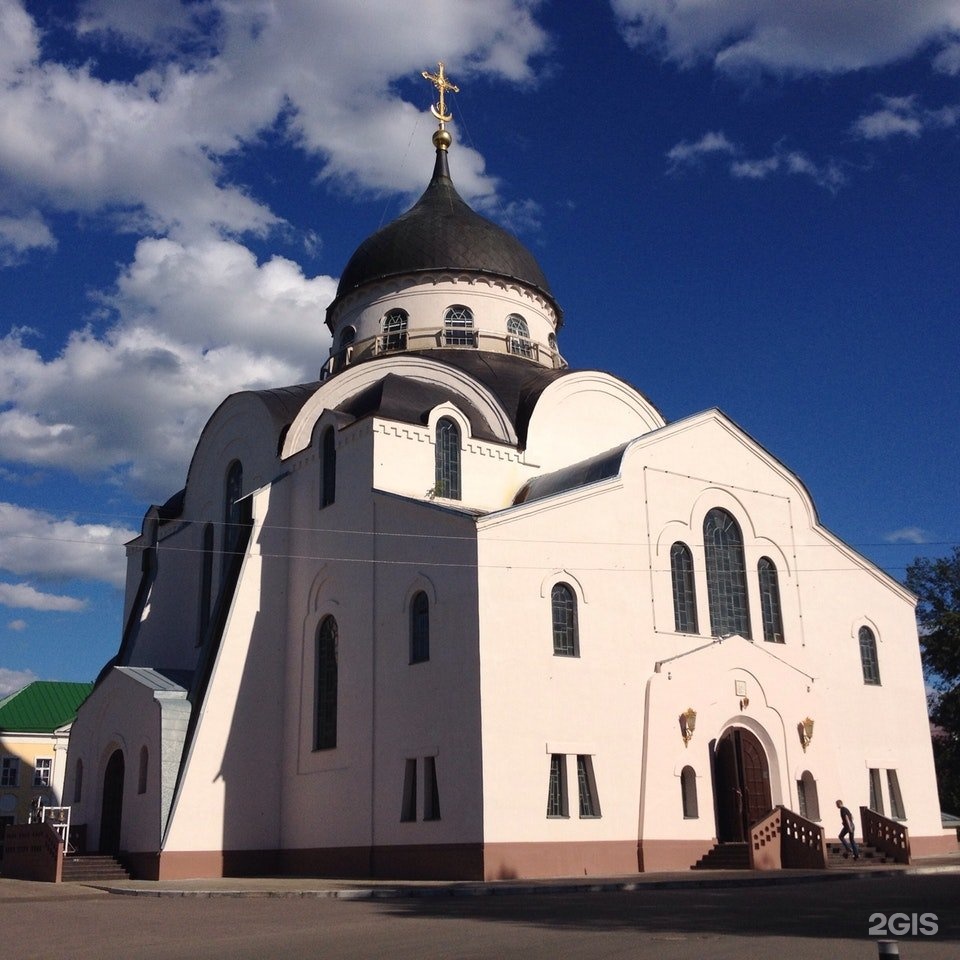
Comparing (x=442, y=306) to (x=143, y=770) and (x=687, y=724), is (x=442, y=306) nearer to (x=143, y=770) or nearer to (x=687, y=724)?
(x=687, y=724)

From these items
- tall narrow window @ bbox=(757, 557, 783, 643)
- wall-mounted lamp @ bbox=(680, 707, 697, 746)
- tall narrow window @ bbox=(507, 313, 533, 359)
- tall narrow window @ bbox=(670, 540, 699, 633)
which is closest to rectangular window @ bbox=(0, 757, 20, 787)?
tall narrow window @ bbox=(507, 313, 533, 359)

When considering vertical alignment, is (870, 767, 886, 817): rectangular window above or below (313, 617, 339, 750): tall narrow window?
below

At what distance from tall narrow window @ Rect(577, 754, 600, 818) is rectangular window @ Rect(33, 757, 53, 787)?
30.8m

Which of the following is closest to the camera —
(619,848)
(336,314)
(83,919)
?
(83,919)

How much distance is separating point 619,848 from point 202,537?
13.3 meters

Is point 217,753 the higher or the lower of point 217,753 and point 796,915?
the higher

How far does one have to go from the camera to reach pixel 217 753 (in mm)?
21453

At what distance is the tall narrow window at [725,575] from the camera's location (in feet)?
72.5

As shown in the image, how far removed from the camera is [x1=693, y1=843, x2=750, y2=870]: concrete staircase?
19.1 m

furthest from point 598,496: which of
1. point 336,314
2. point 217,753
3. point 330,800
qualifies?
point 336,314

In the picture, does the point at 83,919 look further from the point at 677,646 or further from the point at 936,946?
the point at 677,646

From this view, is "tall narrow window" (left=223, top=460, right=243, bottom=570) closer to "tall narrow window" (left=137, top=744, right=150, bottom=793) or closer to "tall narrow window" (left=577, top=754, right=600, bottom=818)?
"tall narrow window" (left=137, top=744, right=150, bottom=793)

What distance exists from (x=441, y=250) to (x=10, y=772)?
27.9 m

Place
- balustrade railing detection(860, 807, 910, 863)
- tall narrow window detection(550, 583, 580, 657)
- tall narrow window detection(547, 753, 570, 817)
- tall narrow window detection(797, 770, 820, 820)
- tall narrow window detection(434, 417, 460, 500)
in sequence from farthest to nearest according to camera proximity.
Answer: tall narrow window detection(434, 417, 460, 500) < tall narrow window detection(797, 770, 820, 820) < balustrade railing detection(860, 807, 910, 863) < tall narrow window detection(550, 583, 580, 657) < tall narrow window detection(547, 753, 570, 817)
